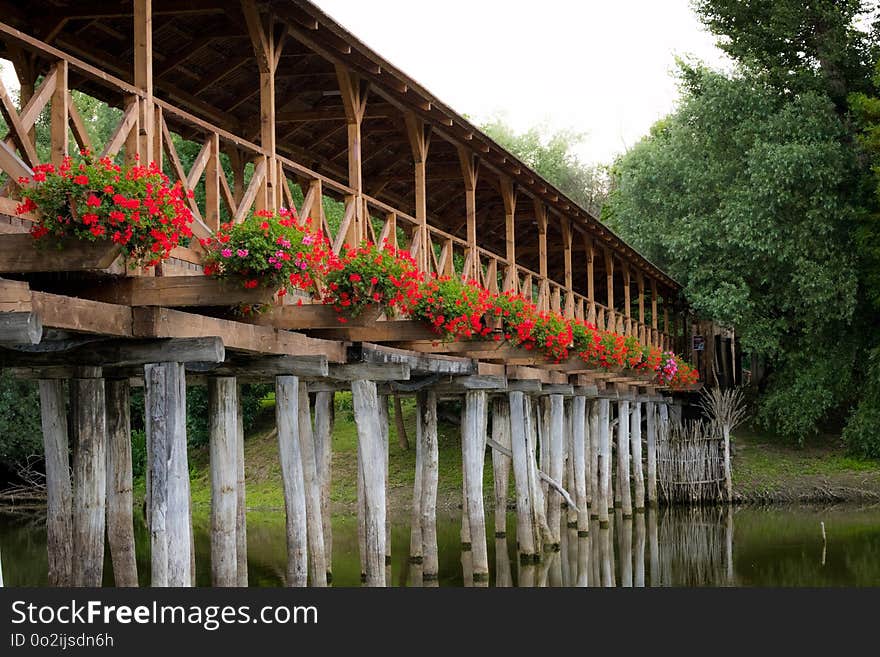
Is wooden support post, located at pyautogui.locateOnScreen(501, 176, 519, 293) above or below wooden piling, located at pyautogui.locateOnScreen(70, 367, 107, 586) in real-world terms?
above

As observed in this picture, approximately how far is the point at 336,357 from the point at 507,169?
5.80 m

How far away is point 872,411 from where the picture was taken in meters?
28.7

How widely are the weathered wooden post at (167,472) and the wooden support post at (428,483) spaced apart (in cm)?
760

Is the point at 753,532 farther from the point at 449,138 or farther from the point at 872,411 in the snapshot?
the point at 449,138

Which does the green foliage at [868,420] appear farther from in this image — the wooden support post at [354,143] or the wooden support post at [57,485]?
the wooden support post at [57,485]

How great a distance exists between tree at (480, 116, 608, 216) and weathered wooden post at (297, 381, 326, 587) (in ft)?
107

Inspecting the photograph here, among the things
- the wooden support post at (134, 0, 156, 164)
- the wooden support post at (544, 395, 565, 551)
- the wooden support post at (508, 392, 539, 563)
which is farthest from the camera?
the wooden support post at (544, 395, 565, 551)

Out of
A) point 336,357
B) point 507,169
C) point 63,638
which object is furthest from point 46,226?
point 507,169

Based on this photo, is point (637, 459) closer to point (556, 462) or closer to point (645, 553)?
point (556, 462)

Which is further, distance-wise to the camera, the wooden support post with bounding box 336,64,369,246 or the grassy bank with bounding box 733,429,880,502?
the grassy bank with bounding box 733,429,880,502

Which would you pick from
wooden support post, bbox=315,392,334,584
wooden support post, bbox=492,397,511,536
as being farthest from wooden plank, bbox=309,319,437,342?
wooden support post, bbox=492,397,511,536

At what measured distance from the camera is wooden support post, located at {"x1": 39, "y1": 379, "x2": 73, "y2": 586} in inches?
505

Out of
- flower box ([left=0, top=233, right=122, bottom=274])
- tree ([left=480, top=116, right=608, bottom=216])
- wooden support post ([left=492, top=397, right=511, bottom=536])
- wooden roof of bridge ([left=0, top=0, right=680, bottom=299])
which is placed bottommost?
wooden support post ([left=492, top=397, right=511, bottom=536])

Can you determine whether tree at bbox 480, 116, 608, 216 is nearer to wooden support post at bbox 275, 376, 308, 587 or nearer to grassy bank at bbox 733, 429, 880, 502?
grassy bank at bbox 733, 429, 880, 502
